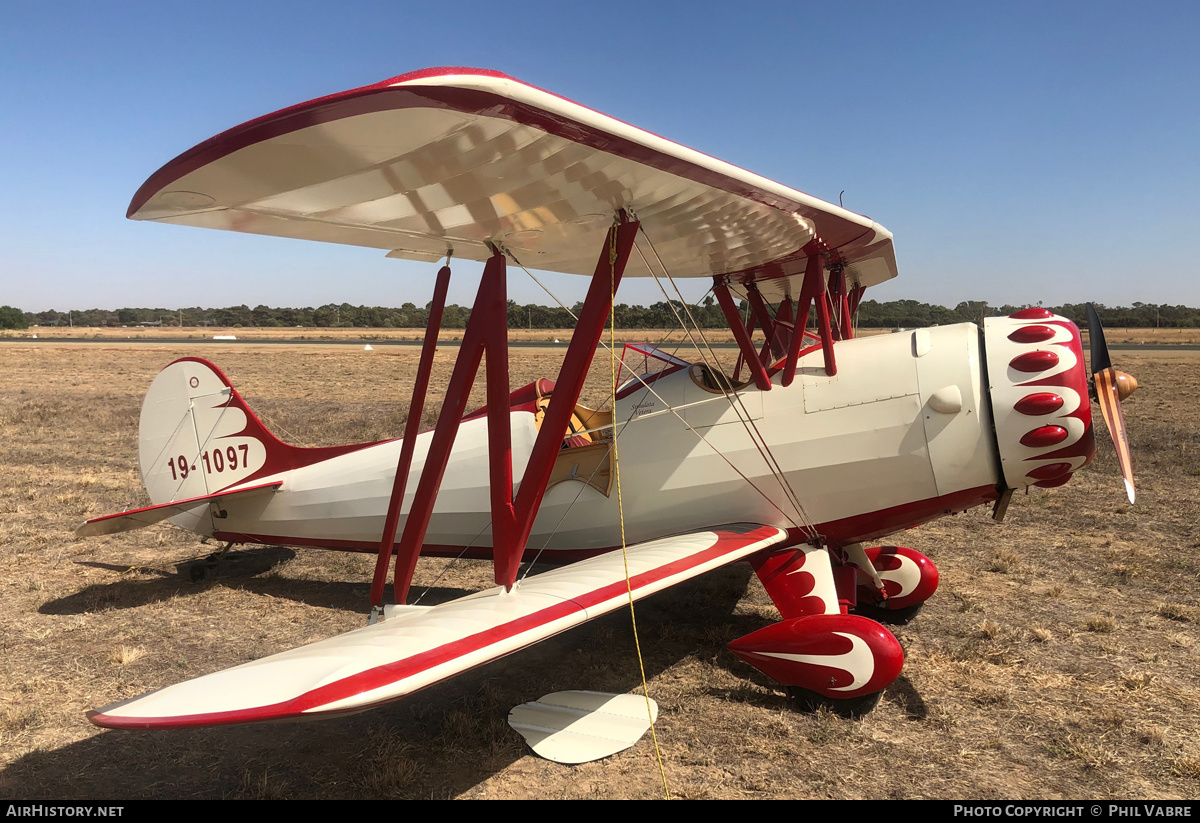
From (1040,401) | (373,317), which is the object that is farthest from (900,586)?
(373,317)

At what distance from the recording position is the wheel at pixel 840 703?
4.32 meters

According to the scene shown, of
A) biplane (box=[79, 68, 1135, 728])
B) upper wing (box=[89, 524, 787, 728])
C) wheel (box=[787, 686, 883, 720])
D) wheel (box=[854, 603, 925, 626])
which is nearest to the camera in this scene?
upper wing (box=[89, 524, 787, 728])

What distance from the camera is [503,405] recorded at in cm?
423

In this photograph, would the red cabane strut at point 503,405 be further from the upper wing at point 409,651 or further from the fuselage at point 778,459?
the fuselage at point 778,459

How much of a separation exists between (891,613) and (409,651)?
14.5 ft

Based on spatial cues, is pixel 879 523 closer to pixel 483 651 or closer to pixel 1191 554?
pixel 483 651

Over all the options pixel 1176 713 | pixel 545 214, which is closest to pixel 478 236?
pixel 545 214

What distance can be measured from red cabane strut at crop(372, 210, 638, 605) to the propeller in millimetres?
3366

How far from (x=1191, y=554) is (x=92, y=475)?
44.6 ft

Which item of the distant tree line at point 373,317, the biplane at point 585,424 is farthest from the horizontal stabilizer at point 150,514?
the distant tree line at point 373,317

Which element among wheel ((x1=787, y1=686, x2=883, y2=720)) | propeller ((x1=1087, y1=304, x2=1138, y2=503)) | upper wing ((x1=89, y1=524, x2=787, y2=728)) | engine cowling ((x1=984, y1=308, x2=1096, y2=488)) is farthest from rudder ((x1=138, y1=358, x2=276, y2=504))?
propeller ((x1=1087, y1=304, x2=1138, y2=503))

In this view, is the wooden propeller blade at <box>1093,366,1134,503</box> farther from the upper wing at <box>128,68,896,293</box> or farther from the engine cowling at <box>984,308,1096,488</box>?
the upper wing at <box>128,68,896,293</box>

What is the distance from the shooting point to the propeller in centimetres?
477

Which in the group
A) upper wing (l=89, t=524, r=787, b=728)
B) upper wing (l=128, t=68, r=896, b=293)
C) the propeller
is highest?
upper wing (l=128, t=68, r=896, b=293)
